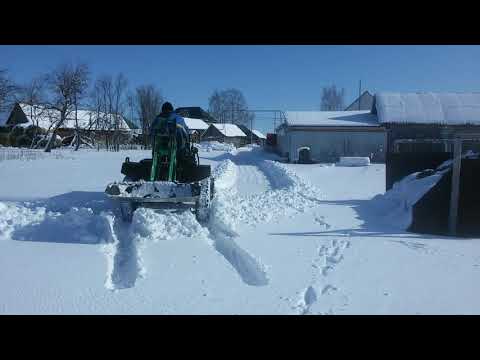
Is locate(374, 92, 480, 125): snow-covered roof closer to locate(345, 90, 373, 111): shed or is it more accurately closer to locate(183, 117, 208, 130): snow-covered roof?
locate(345, 90, 373, 111): shed

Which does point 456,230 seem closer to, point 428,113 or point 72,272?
point 72,272

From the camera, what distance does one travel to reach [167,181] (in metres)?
7.27

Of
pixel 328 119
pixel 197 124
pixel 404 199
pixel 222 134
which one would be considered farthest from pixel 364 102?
pixel 404 199

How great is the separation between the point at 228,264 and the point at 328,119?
24751 mm

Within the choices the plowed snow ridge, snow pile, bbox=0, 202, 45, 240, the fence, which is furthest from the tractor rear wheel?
the fence

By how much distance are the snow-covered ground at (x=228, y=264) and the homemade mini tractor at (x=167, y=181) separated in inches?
14.1

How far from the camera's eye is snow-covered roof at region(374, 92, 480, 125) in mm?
24109

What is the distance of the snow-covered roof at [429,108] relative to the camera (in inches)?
949

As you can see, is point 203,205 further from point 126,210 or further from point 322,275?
point 322,275

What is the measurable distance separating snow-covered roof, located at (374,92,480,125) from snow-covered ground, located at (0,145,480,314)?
1847cm

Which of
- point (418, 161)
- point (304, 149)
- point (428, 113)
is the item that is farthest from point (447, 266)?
point (428, 113)

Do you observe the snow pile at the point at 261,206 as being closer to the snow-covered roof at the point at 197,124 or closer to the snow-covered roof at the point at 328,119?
the snow-covered roof at the point at 328,119

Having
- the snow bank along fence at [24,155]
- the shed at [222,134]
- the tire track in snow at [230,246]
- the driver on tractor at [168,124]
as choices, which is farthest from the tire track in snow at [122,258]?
the shed at [222,134]

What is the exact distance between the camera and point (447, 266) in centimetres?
480
